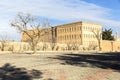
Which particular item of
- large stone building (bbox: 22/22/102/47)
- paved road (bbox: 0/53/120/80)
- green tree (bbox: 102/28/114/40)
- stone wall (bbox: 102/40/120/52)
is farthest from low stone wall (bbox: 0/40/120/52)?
paved road (bbox: 0/53/120/80)

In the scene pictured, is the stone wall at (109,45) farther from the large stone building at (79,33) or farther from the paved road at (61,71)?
the paved road at (61,71)

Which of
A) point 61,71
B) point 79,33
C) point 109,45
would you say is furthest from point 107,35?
point 61,71

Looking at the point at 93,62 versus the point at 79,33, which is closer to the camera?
the point at 93,62

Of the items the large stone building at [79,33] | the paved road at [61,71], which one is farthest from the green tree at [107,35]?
the paved road at [61,71]

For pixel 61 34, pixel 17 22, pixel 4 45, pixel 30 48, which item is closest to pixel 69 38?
pixel 61 34

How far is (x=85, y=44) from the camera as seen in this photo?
116 m

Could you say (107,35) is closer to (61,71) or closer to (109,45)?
(109,45)

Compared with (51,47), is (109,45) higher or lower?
higher

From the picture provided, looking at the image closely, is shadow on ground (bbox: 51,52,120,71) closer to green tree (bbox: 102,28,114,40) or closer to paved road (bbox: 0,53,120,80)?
paved road (bbox: 0,53,120,80)

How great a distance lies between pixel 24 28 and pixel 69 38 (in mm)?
63200

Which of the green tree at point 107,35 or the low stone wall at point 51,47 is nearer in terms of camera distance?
the low stone wall at point 51,47

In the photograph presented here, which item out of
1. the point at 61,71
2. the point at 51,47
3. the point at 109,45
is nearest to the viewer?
the point at 61,71

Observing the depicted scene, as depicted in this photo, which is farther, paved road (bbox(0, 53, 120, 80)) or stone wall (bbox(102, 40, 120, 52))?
stone wall (bbox(102, 40, 120, 52))

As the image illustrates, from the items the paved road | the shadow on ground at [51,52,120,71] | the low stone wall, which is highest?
the low stone wall
